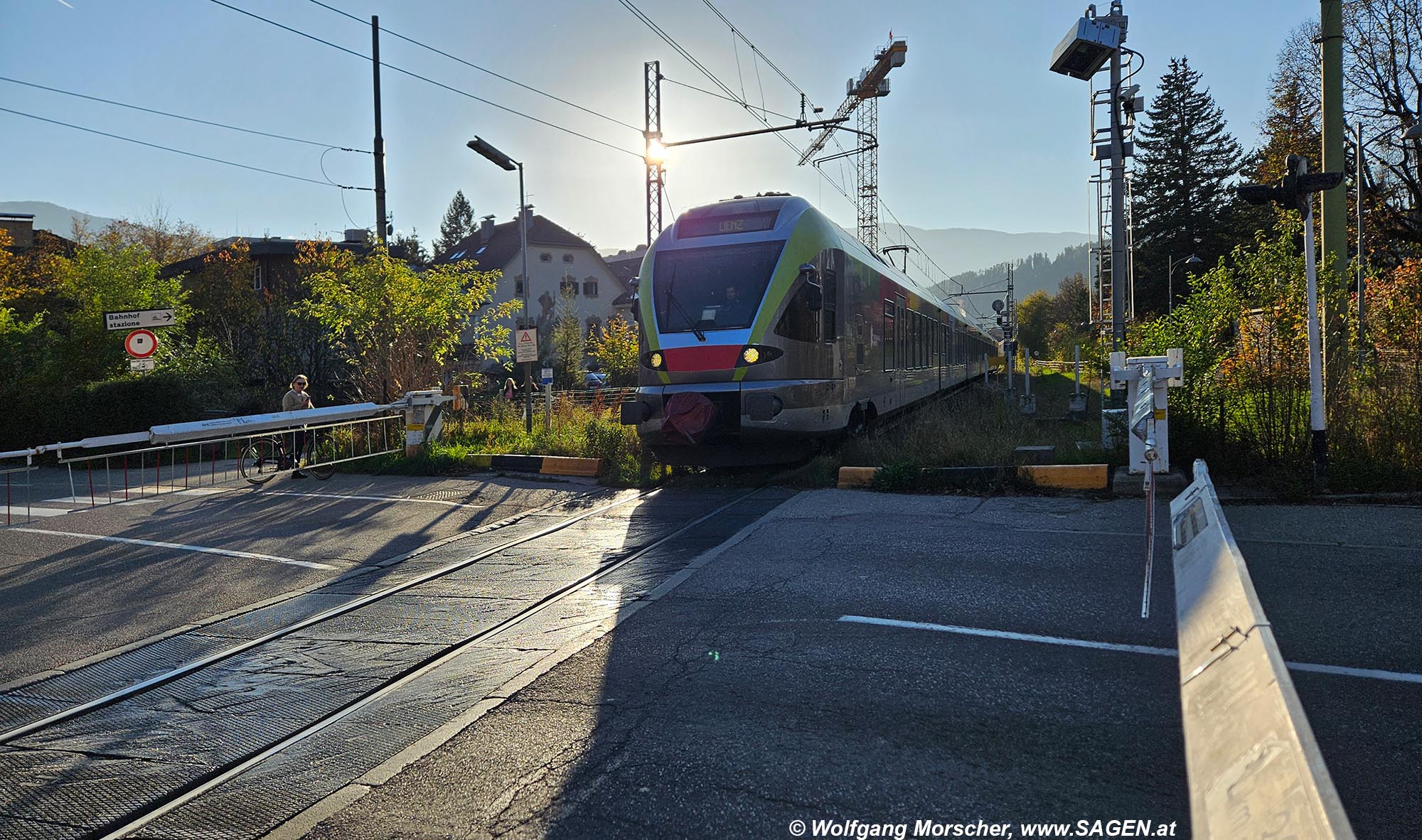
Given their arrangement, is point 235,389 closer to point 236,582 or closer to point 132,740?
point 236,582

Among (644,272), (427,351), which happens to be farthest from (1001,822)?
(427,351)

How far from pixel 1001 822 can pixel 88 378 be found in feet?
81.7

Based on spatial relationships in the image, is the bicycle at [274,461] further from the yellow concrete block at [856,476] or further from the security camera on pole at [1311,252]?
the security camera on pole at [1311,252]

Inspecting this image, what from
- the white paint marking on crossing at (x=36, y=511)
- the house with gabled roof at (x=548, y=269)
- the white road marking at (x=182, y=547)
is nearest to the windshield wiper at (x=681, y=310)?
the white road marking at (x=182, y=547)

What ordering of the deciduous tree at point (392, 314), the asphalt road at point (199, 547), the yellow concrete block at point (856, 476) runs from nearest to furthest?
1. the asphalt road at point (199, 547)
2. the yellow concrete block at point (856, 476)
3. the deciduous tree at point (392, 314)

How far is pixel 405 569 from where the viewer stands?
309 inches

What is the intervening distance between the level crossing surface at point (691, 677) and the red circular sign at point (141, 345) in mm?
10448

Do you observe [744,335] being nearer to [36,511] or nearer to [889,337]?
[889,337]

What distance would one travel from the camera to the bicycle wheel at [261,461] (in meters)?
13.7

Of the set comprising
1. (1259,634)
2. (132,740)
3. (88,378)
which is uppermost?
(88,378)

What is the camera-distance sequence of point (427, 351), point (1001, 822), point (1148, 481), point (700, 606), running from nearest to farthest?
point (1001, 822), point (1148, 481), point (700, 606), point (427, 351)

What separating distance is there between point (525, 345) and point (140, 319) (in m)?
7.63

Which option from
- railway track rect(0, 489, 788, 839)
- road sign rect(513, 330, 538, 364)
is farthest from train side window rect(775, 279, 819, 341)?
road sign rect(513, 330, 538, 364)

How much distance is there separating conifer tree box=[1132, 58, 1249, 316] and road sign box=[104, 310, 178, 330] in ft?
185
